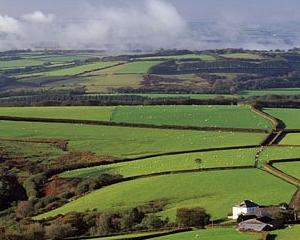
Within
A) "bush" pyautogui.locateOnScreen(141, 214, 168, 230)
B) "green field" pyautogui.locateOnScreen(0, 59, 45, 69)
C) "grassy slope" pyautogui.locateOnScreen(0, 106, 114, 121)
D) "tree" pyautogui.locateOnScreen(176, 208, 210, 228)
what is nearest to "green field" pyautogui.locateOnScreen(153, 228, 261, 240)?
"tree" pyautogui.locateOnScreen(176, 208, 210, 228)

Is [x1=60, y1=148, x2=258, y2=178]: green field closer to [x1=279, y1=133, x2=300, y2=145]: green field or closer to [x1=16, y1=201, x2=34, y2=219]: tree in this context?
[x1=279, y1=133, x2=300, y2=145]: green field

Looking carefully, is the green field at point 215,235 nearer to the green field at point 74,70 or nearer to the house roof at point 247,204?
the house roof at point 247,204

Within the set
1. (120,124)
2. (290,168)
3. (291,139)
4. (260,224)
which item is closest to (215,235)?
(260,224)

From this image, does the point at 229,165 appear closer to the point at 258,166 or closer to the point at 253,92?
the point at 258,166

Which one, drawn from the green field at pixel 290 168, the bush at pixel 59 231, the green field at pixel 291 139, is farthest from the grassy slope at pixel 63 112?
the bush at pixel 59 231

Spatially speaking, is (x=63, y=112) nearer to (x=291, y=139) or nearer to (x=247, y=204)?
(x=291, y=139)
